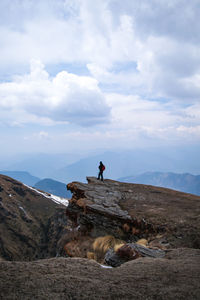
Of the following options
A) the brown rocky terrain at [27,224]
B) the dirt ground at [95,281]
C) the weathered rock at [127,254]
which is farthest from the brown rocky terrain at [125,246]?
the brown rocky terrain at [27,224]

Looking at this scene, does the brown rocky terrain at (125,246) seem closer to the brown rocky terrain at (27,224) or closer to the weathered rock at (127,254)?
the weathered rock at (127,254)

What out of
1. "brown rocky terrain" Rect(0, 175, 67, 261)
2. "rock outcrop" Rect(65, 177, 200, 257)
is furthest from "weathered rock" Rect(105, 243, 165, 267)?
"brown rocky terrain" Rect(0, 175, 67, 261)

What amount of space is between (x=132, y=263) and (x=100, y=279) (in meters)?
2.63

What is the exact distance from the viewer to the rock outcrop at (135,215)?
14.9 meters

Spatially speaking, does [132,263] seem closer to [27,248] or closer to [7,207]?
[27,248]

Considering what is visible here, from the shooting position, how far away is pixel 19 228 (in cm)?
11731

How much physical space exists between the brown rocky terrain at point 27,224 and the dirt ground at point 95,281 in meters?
87.7

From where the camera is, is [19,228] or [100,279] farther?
[19,228]

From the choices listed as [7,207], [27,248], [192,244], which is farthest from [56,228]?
[192,244]

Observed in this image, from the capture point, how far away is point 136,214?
18.4m

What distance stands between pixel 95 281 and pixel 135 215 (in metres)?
12.7

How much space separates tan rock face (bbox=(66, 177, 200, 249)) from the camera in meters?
15.1

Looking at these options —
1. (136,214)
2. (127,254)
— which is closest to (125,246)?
(127,254)

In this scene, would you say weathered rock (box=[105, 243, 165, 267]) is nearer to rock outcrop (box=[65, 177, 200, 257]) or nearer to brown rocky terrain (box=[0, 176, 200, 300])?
brown rocky terrain (box=[0, 176, 200, 300])
